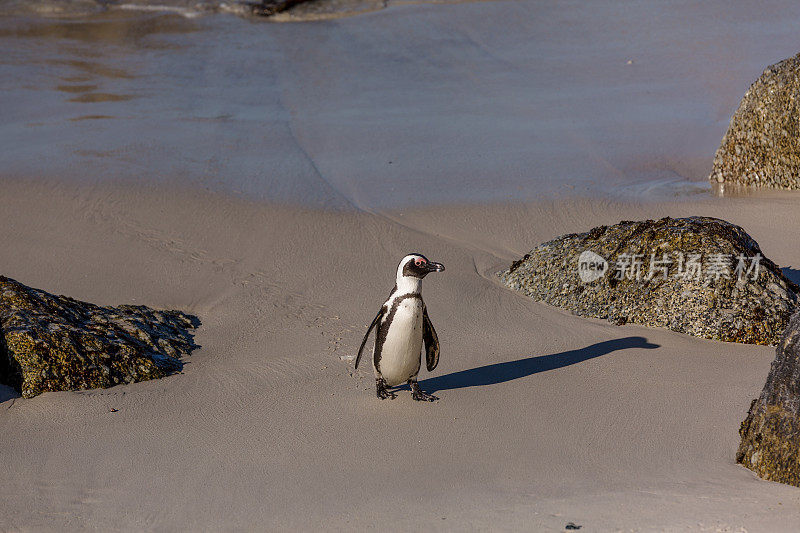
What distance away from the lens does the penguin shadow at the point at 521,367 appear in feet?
19.7

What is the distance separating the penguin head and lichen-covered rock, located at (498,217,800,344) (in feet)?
7.24

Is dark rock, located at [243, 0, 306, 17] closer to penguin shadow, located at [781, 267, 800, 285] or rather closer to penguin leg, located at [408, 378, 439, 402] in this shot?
penguin shadow, located at [781, 267, 800, 285]

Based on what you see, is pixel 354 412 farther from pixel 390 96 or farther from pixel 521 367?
pixel 390 96

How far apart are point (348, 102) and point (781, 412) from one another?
396 inches

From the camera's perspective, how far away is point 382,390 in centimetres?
571

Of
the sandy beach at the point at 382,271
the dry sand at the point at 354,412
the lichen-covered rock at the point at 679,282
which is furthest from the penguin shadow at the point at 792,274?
the lichen-covered rock at the point at 679,282

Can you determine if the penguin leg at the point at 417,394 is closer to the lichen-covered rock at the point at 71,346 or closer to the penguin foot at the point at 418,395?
the penguin foot at the point at 418,395

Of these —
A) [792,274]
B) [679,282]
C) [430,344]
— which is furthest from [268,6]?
[430,344]

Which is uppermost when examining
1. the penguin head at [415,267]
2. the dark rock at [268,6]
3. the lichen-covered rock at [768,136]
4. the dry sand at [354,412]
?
the dark rock at [268,6]

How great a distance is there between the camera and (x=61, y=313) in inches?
243

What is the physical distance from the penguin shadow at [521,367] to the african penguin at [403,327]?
405 millimetres

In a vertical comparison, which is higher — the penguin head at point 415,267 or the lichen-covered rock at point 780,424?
the penguin head at point 415,267

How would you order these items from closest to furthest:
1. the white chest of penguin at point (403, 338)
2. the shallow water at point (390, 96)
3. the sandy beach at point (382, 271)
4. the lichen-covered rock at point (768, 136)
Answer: the sandy beach at point (382, 271)
the white chest of penguin at point (403, 338)
the lichen-covered rock at point (768, 136)
the shallow water at point (390, 96)

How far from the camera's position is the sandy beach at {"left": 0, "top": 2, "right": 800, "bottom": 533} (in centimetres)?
462
